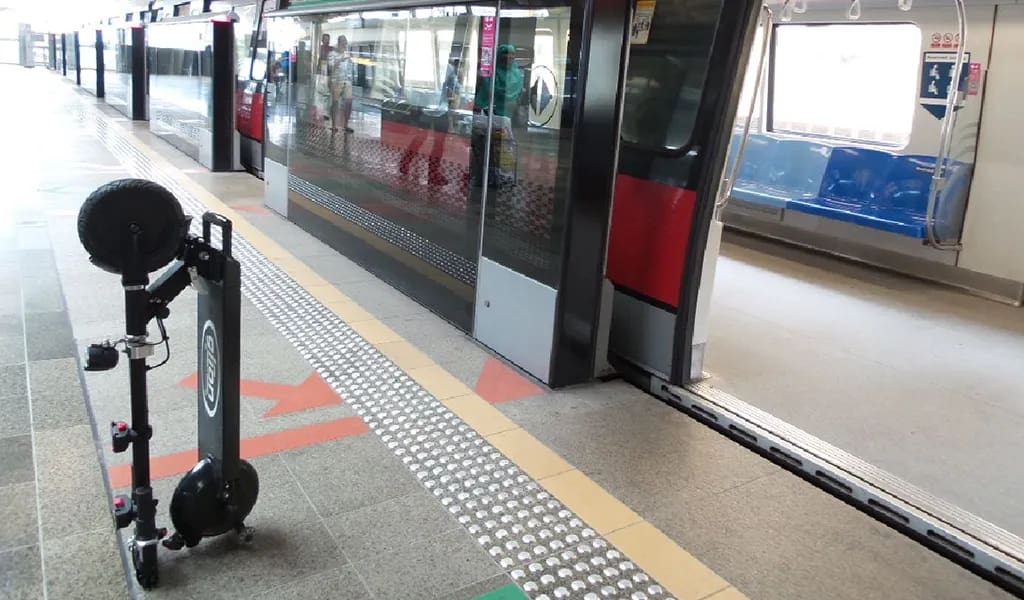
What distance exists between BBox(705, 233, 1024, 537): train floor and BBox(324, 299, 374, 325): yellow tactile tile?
6.35 ft

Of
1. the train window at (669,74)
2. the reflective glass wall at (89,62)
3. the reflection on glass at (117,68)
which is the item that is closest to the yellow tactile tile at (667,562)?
the train window at (669,74)

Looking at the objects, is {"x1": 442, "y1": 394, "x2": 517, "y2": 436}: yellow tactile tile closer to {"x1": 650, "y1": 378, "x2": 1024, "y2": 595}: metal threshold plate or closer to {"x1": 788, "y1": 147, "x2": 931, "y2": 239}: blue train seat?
Result: {"x1": 650, "y1": 378, "x2": 1024, "y2": 595}: metal threshold plate

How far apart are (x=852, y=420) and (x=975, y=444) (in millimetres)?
492

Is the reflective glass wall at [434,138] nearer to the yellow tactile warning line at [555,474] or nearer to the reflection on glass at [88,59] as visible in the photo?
the yellow tactile warning line at [555,474]

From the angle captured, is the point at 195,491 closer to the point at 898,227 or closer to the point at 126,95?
the point at 898,227

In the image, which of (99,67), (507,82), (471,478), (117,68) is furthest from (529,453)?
(99,67)

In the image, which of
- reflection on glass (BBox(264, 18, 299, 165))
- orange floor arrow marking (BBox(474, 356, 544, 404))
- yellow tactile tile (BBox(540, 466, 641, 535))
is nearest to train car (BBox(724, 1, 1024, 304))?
orange floor arrow marking (BBox(474, 356, 544, 404))

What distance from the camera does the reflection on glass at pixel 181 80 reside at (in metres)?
10.1

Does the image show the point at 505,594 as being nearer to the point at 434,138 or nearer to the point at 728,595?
the point at 728,595

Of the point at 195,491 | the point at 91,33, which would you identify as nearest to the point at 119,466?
the point at 195,491

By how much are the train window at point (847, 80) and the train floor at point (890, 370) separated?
1.65 meters

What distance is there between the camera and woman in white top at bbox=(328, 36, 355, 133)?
19.2 feet

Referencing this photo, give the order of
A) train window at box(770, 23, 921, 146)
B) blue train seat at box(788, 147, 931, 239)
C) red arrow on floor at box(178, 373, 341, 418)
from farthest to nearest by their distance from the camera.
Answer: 1. train window at box(770, 23, 921, 146)
2. blue train seat at box(788, 147, 931, 239)
3. red arrow on floor at box(178, 373, 341, 418)

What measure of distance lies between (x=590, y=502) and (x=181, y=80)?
35.8 feet
